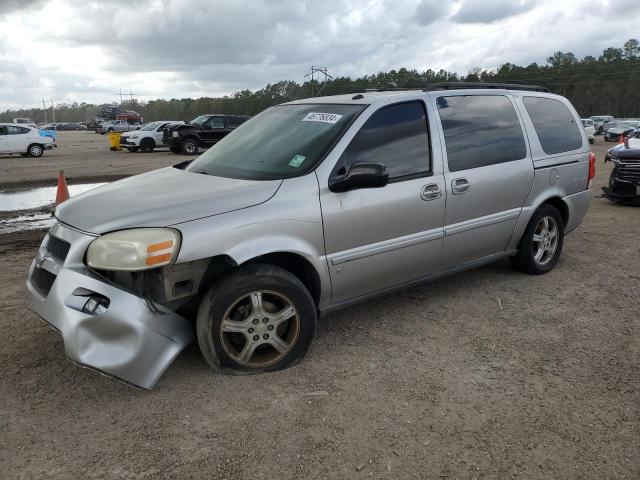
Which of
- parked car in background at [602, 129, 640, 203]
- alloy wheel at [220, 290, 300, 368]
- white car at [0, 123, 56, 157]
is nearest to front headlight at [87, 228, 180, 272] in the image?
alloy wheel at [220, 290, 300, 368]

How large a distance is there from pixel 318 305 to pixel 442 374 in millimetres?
911

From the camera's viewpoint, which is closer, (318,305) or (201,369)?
(201,369)

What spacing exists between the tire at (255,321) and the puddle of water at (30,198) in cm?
818

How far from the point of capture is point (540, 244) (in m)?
5.22

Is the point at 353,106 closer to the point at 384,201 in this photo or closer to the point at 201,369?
the point at 384,201

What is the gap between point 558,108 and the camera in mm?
5363

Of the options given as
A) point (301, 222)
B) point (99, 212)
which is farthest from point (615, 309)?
point (99, 212)

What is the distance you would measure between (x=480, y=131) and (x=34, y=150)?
2347 centimetres

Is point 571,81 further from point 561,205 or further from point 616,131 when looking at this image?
point 561,205

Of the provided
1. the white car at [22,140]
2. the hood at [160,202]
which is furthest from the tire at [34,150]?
the hood at [160,202]

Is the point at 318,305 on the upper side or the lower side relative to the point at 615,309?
upper

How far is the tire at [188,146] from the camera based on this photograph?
75.5ft

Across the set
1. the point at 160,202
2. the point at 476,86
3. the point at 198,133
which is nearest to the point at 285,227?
the point at 160,202

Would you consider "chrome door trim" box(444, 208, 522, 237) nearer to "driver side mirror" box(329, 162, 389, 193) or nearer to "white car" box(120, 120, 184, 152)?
"driver side mirror" box(329, 162, 389, 193)
